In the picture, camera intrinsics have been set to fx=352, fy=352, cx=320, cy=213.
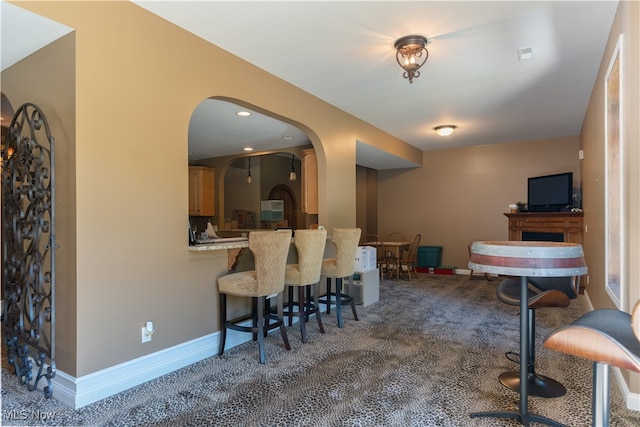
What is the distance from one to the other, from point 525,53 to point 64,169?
3.71 metres

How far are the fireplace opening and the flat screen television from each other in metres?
0.41

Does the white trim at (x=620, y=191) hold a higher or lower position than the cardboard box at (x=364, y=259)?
higher

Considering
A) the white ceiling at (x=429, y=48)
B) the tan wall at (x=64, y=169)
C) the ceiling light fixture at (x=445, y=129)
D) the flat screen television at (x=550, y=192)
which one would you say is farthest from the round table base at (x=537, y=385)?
the flat screen television at (x=550, y=192)

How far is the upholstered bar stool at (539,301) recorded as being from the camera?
2105mm

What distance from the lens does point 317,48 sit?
3027 mm

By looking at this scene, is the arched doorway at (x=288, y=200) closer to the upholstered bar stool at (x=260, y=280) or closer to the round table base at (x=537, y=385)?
the upholstered bar stool at (x=260, y=280)

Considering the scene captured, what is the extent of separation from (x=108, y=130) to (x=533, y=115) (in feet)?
17.3

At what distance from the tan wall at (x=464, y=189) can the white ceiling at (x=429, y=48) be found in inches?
61.1

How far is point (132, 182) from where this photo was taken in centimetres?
239

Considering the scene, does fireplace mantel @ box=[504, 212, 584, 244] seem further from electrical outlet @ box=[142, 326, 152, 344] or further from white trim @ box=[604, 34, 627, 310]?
electrical outlet @ box=[142, 326, 152, 344]

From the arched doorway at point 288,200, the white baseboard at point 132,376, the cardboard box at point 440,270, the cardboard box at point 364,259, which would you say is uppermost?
the arched doorway at point 288,200

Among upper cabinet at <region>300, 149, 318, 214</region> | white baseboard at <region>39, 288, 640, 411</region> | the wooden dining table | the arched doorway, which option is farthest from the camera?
the arched doorway

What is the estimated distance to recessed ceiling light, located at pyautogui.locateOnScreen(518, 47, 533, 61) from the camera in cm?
304

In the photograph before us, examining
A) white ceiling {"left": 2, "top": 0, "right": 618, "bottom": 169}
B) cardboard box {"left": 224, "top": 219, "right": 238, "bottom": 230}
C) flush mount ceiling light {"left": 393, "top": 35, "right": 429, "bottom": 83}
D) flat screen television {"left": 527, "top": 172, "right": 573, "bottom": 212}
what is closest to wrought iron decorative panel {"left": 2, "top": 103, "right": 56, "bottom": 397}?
white ceiling {"left": 2, "top": 0, "right": 618, "bottom": 169}
